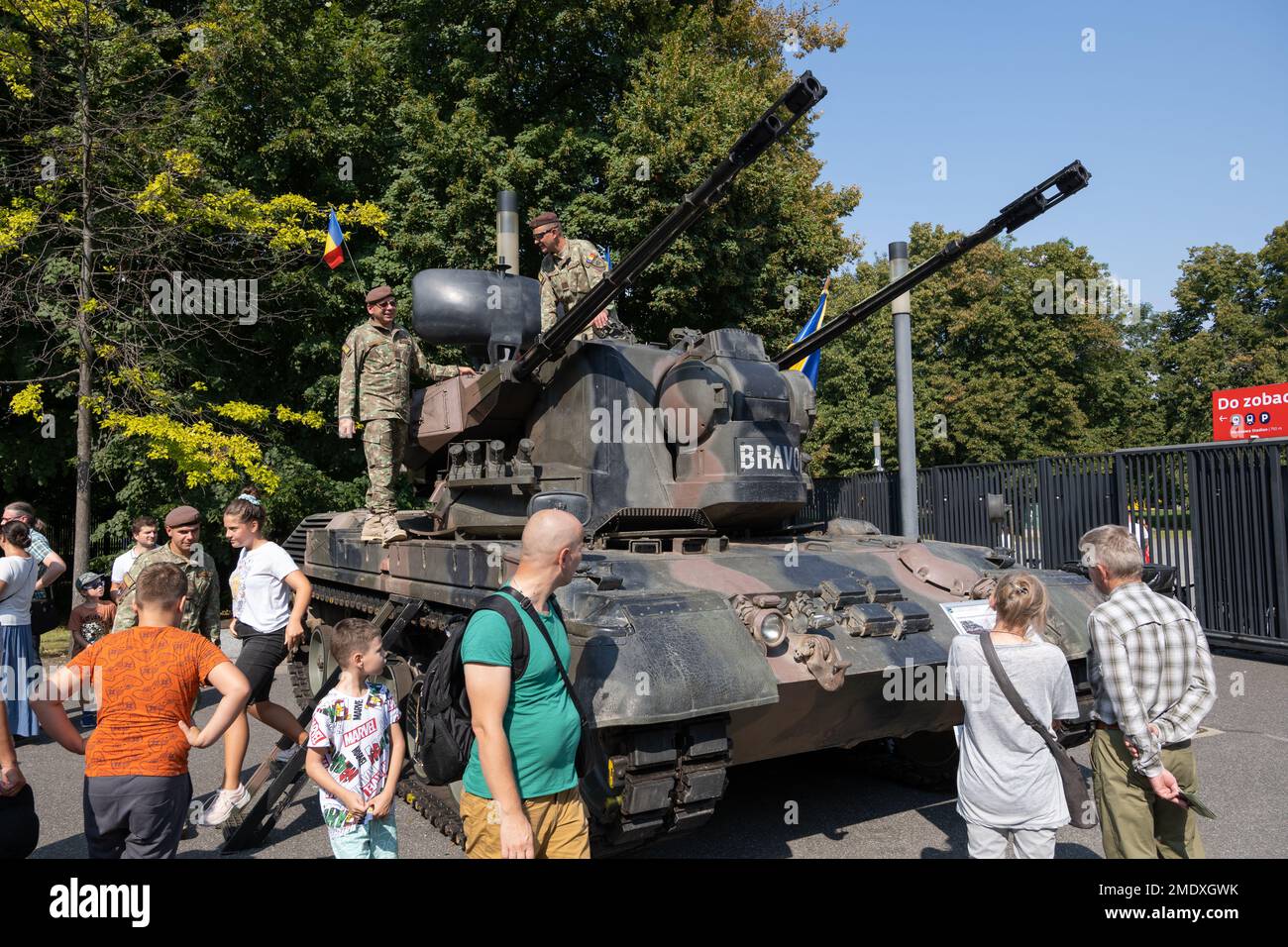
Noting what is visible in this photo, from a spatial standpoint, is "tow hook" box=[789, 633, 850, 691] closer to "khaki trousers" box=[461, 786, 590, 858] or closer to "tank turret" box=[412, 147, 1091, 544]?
"tank turret" box=[412, 147, 1091, 544]

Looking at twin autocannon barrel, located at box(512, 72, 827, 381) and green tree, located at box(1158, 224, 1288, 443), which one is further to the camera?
green tree, located at box(1158, 224, 1288, 443)

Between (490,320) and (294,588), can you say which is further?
(490,320)

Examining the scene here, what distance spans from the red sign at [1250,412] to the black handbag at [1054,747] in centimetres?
1593

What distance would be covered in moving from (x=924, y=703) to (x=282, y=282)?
1315cm

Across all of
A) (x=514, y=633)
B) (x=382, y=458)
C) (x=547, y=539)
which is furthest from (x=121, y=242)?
(x=514, y=633)

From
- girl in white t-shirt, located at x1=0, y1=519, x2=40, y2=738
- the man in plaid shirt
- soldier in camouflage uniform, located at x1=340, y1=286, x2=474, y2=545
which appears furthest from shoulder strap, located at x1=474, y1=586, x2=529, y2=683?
girl in white t-shirt, located at x1=0, y1=519, x2=40, y2=738

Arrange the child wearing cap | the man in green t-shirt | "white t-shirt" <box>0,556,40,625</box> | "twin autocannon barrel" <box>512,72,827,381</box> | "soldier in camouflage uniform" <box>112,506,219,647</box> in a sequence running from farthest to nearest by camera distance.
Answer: the child wearing cap → "white t-shirt" <box>0,556,40,625</box> → "soldier in camouflage uniform" <box>112,506,219,647</box> → "twin autocannon barrel" <box>512,72,827,381</box> → the man in green t-shirt

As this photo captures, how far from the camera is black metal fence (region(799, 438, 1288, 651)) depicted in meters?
10.5

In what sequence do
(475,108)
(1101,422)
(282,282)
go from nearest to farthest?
Answer: (282,282)
(475,108)
(1101,422)

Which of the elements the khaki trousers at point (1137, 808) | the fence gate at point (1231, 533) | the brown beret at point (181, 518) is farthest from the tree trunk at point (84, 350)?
the fence gate at point (1231, 533)

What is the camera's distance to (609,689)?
3980 mm

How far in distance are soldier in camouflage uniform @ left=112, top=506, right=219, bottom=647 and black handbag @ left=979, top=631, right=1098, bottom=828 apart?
472 cm
